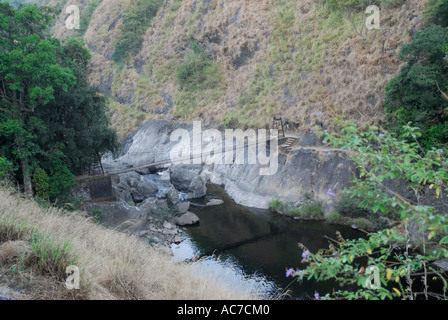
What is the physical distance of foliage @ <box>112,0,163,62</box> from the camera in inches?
1603

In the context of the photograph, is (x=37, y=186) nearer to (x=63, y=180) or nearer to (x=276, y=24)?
(x=63, y=180)

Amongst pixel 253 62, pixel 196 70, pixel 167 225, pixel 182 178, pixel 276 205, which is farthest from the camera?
pixel 196 70

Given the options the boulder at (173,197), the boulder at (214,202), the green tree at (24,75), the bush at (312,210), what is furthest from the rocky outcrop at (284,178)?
the green tree at (24,75)

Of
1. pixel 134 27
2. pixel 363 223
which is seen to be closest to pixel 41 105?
pixel 363 223

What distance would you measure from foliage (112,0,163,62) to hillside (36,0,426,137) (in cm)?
45

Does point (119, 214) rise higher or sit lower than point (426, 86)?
lower

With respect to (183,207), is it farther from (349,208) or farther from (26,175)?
(349,208)

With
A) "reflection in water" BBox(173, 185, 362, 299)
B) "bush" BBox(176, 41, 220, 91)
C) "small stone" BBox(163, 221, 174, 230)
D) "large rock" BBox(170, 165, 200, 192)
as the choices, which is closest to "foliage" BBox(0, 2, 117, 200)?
"small stone" BBox(163, 221, 174, 230)

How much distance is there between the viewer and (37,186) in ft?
42.7

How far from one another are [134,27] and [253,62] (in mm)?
20400

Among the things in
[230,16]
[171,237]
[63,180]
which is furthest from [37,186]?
[230,16]

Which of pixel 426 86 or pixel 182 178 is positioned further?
pixel 182 178

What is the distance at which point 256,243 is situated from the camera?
13727 millimetres
